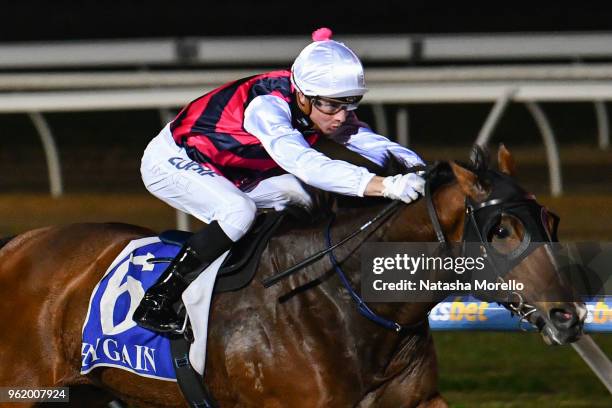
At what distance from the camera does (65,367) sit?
13.8ft

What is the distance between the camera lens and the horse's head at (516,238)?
3.31 meters

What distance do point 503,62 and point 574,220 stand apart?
541cm

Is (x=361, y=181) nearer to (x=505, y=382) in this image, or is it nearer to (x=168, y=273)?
(x=168, y=273)

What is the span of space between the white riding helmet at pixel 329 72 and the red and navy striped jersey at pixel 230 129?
154 millimetres

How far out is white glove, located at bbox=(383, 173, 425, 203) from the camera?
3547mm

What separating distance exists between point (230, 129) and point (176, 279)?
524 millimetres

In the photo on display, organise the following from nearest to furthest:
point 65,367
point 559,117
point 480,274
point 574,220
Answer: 1. point 480,274
2. point 65,367
3. point 574,220
4. point 559,117

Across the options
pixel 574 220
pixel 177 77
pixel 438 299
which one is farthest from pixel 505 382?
pixel 177 77

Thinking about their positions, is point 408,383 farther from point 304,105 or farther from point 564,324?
point 304,105

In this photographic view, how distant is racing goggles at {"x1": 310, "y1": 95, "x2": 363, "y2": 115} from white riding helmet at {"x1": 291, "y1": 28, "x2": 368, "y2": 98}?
0.10 feet

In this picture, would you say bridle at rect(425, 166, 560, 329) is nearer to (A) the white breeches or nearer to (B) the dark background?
(A) the white breeches

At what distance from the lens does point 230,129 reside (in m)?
3.99

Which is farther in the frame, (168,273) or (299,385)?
(168,273)

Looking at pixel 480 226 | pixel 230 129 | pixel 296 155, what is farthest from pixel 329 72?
pixel 480 226
